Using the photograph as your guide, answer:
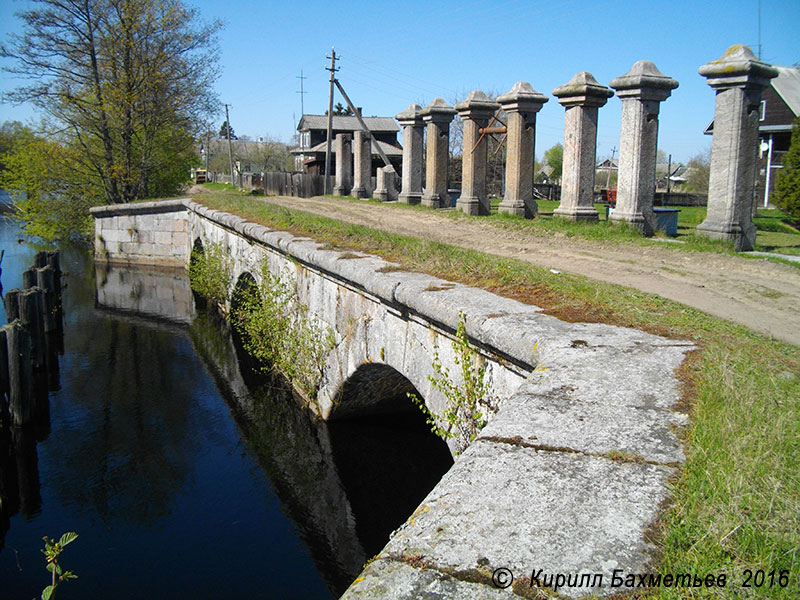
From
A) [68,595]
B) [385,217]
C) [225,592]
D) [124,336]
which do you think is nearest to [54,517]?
[68,595]

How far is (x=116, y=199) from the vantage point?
2277 cm

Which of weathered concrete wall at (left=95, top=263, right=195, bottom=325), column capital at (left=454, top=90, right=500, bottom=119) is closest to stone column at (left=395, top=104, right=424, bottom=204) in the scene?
column capital at (left=454, top=90, right=500, bottom=119)

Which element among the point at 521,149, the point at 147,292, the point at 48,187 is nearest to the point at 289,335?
the point at 521,149

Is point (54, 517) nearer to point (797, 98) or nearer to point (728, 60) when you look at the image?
point (728, 60)

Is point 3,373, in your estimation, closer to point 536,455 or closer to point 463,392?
point 463,392

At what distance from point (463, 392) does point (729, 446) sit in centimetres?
200

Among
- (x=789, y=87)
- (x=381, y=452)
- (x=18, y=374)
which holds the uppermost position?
(x=789, y=87)

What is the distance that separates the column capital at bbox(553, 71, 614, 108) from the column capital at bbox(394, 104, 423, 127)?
6.16 m

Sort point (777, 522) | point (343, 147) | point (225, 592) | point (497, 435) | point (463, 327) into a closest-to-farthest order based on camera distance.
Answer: point (777, 522), point (497, 435), point (463, 327), point (225, 592), point (343, 147)

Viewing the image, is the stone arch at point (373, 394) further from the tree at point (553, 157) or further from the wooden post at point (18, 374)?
the tree at point (553, 157)

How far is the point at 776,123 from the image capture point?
84.9 ft

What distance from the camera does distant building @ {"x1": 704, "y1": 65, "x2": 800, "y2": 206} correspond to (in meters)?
24.8

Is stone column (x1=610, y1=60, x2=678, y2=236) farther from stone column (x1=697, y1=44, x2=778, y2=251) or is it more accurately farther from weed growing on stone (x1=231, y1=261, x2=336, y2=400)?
weed growing on stone (x1=231, y1=261, x2=336, y2=400)

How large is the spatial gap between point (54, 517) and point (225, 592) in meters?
2.26
